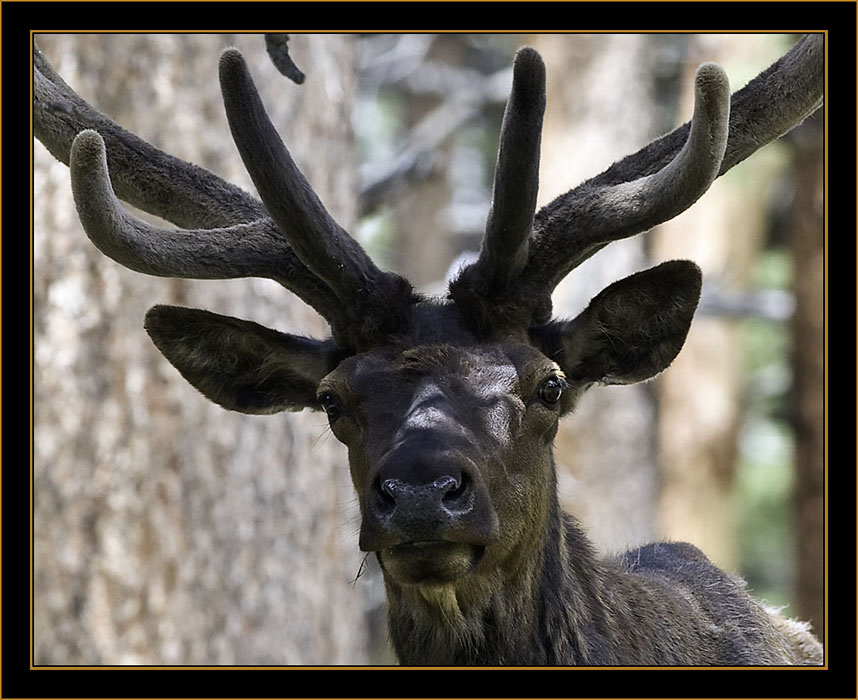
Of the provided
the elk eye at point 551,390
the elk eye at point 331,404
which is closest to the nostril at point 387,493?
the elk eye at point 331,404

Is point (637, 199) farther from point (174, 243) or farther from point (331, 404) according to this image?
point (174, 243)

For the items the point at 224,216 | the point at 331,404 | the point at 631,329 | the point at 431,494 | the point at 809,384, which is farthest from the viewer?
the point at 809,384

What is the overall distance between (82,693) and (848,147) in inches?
198

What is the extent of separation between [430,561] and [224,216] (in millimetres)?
2386

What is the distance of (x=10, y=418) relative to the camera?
26.5ft

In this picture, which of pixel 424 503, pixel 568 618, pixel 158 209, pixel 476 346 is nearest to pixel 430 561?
pixel 424 503

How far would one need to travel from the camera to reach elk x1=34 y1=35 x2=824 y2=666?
5.36 meters

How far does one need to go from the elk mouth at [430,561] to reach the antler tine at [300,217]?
1266 mm

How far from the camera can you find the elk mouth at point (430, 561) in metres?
5.07

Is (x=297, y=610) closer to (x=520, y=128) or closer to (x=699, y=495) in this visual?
(x=520, y=128)

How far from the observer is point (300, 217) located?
5.89m

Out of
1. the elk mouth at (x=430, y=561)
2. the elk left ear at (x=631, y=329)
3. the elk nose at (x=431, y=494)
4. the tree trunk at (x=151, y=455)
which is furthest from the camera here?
the tree trunk at (x=151, y=455)

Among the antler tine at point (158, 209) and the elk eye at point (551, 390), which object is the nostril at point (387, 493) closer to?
the elk eye at point (551, 390)

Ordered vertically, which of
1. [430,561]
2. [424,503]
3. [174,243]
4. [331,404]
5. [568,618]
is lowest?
[568,618]
